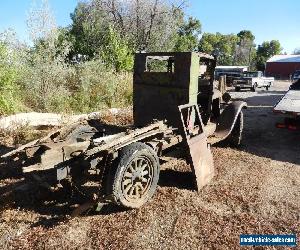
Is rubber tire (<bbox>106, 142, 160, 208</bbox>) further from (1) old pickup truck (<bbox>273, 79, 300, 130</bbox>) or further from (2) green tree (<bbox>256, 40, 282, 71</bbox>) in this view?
(2) green tree (<bbox>256, 40, 282, 71</bbox>)

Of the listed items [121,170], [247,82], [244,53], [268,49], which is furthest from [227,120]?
[268,49]

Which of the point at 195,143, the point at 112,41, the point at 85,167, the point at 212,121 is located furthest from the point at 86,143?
the point at 112,41

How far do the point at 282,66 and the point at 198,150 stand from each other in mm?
50141

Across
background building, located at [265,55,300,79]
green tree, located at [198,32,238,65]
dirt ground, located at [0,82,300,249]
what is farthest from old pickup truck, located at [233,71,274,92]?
green tree, located at [198,32,238,65]

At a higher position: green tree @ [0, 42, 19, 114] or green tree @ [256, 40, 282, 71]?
green tree @ [256, 40, 282, 71]

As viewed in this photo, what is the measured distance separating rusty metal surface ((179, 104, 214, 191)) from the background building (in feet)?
157

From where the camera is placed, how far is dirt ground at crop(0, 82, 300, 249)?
12.3 feet

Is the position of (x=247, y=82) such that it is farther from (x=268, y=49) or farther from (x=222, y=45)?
(x=268, y=49)

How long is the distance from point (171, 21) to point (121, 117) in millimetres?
14092

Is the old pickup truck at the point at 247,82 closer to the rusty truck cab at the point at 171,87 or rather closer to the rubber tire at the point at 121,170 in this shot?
the rusty truck cab at the point at 171,87

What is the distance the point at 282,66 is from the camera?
50094 mm

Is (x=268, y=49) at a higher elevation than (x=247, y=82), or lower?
higher

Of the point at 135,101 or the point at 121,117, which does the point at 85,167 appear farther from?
the point at 121,117

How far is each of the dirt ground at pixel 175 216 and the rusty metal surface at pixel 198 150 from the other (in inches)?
7.9
